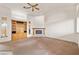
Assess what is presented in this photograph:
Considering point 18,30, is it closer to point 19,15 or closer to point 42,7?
point 19,15

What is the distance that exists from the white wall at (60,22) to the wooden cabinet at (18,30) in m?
0.34

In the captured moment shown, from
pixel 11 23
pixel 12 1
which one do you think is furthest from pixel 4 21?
pixel 12 1

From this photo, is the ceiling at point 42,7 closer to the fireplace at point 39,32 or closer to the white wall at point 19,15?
the white wall at point 19,15

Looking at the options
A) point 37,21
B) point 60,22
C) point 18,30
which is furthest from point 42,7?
point 18,30

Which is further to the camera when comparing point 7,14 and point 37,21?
point 37,21

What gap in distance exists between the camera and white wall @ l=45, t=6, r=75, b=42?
212 cm

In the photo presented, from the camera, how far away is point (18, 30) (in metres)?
2.15

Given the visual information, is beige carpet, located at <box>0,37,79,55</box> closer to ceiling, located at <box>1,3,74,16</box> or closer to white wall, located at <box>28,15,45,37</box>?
white wall, located at <box>28,15,45,37</box>

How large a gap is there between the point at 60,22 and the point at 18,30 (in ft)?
2.09

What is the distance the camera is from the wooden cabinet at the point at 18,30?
6.94 feet

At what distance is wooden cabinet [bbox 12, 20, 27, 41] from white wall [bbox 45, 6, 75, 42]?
0.34 meters

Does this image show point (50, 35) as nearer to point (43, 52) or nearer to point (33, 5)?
point (43, 52)

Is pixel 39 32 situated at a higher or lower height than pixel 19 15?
lower

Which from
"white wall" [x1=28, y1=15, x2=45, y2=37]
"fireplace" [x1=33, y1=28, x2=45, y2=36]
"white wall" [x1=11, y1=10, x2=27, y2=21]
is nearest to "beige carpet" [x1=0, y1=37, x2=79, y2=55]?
"fireplace" [x1=33, y1=28, x2=45, y2=36]
